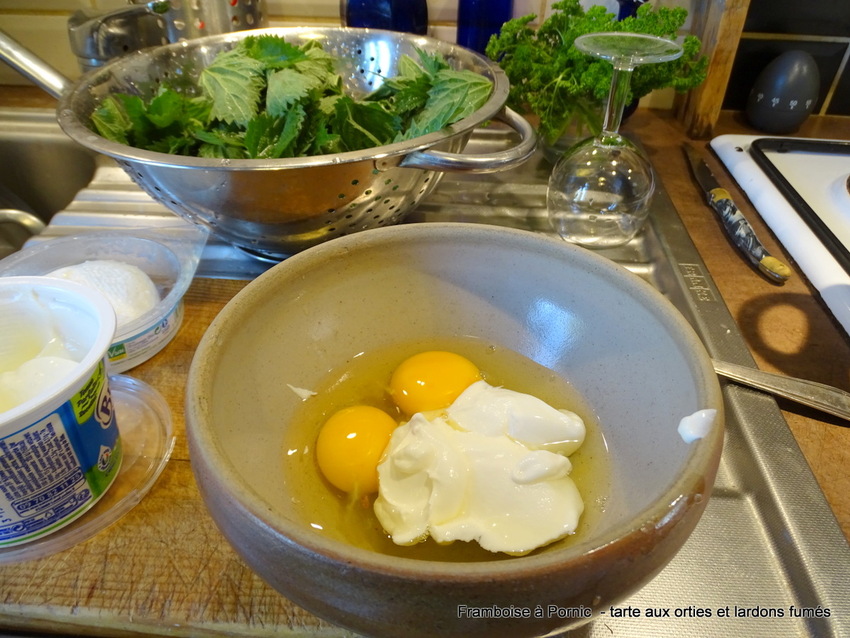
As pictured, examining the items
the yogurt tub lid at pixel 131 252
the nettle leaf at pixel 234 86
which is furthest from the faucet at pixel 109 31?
the yogurt tub lid at pixel 131 252

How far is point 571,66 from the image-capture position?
3.15ft

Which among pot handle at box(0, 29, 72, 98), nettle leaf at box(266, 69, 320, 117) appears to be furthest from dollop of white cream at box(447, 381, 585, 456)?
pot handle at box(0, 29, 72, 98)

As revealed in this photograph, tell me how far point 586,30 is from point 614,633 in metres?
0.85

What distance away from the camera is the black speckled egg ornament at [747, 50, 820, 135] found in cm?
114

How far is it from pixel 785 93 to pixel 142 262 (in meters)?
1.23

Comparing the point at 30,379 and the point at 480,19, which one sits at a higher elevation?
the point at 480,19

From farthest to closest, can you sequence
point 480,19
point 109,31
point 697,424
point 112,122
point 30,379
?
point 480,19
point 109,31
point 112,122
point 30,379
point 697,424

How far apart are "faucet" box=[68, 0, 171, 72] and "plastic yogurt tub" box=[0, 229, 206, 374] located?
0.42 meters

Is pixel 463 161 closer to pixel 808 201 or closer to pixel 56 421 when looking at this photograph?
pixel 56 421

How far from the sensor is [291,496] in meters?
0.51

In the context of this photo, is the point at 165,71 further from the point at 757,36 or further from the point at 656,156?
the point at 757,36

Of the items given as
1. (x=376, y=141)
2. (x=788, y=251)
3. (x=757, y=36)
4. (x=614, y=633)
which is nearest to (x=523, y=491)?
(x=614, y=633)

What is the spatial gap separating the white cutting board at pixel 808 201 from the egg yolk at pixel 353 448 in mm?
651

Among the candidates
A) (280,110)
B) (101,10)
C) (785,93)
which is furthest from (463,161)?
(101,10)
